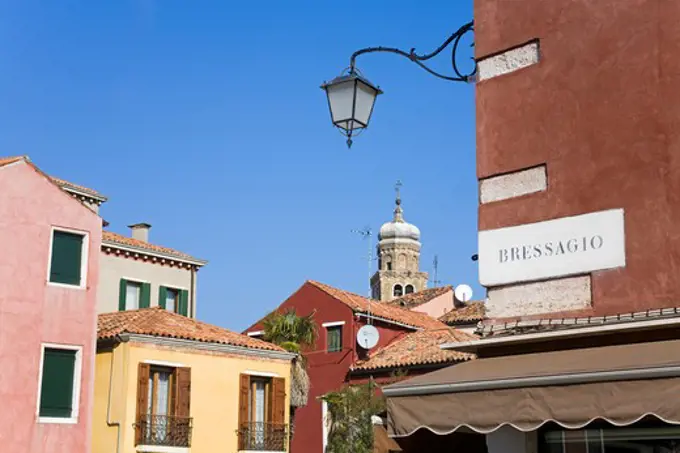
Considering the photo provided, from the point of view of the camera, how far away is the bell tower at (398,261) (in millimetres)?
82812

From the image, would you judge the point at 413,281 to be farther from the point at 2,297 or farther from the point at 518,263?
the point at 518,263

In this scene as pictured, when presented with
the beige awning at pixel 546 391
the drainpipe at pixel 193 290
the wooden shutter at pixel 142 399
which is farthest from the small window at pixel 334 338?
the beige awning at pixel 546 391

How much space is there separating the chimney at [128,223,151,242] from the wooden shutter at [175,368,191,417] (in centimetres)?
1043

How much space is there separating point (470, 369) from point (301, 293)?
1195 inches

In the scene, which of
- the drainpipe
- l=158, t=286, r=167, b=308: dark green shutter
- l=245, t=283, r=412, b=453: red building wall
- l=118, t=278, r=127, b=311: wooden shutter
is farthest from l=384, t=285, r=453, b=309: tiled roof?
l=118, t=278, r=127, b=311: wooden shutter

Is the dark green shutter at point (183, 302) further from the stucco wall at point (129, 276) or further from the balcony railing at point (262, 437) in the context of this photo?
the balcony railing at point (262, 437)

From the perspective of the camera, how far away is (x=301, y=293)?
124 feet

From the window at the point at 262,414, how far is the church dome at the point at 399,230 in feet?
196

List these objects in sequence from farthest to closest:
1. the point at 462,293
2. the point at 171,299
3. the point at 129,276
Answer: the point at 462,293, the point at 171,299, the point at 129,276

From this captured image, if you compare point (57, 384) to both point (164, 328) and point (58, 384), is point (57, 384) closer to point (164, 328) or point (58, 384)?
point (58, 384)

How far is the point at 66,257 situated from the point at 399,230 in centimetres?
6488

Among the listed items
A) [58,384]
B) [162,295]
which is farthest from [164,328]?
[162,295]

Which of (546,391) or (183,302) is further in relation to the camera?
(183,302)

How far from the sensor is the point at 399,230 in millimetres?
88188
